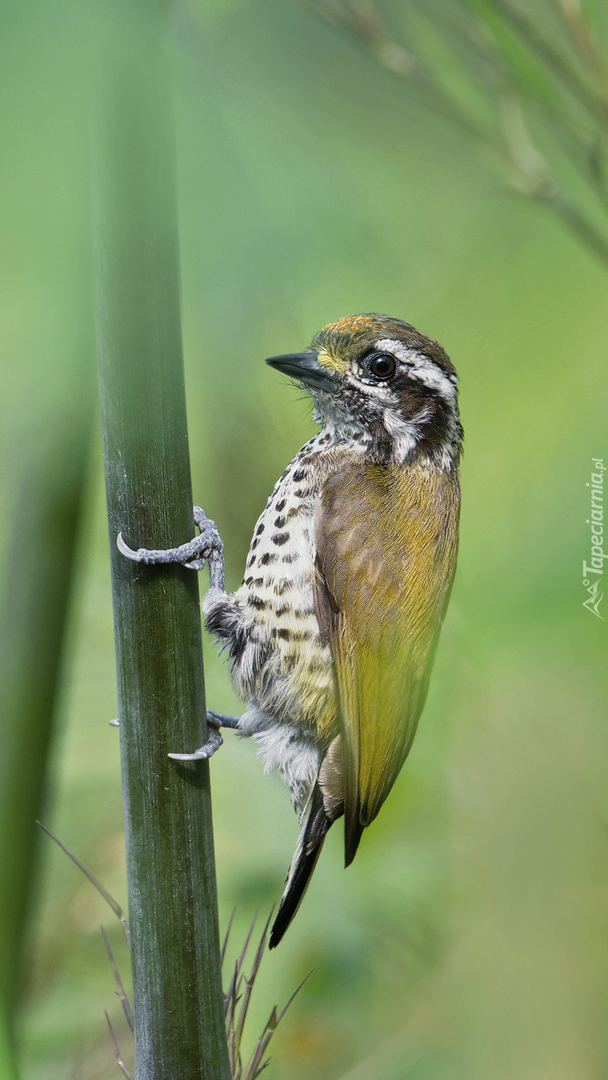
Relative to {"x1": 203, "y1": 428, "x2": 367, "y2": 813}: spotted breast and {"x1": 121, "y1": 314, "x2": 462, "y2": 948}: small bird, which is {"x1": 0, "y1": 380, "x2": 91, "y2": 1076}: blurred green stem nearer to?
{"x1": 121, "y1": 314, "x2": 462, "y2": 948}: small bird

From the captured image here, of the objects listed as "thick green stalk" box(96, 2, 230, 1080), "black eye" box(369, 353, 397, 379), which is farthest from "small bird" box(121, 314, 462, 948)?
"thick green stalk" box(96, 2, 230, 1080)

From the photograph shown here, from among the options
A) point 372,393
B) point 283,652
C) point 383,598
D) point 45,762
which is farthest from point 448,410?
point 45,762

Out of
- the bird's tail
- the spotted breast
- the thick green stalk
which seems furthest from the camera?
the spotted breast

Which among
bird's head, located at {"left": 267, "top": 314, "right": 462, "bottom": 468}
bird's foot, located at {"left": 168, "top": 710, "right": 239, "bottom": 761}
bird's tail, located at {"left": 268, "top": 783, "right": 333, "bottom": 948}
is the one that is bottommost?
bird's tail, located at {"left": 268, "top": 783, "right": 333, "bottom": 948}

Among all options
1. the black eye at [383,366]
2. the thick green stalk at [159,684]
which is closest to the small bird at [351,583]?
the black eye at [383,366]

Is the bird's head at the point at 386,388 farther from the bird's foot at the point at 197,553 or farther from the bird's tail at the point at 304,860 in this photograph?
the bird's tail at the point at 304,860

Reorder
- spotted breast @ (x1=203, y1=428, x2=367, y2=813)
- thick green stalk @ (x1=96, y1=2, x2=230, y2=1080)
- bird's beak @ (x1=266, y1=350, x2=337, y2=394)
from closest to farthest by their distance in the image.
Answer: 1. thick green stalk @ (x1=96, y1=2, x2=230, y2=1080)
2. bird's beak @ (x1=266, y1=350, x2=337, y2=394)
3. spotted breast @ (x1=203, y1=428, x2=367, y2=813)
